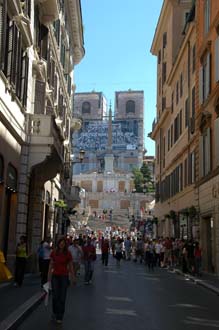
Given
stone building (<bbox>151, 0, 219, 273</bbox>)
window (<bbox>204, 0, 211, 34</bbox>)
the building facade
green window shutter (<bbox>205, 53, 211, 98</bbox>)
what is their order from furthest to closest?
the building facade < window (<bbox>204, 0, 211, 34</bbox>) < green window shutter (<bbox>205, 53, 211, 98</bbox>) < stone building (<bbox>151, 0, 219, 273</bbox>)

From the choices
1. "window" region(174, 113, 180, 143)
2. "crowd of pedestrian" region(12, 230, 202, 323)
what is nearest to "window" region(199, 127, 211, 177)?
"crowd of pedestrian" region(12, 230, 202, 323)

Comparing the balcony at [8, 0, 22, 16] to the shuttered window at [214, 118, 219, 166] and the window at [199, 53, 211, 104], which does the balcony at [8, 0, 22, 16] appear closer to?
the shuttered window at [214, 118, 219, 166]

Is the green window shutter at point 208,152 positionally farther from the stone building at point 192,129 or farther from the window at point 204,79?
the window at point 204,79

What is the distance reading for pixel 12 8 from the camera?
17.9 m

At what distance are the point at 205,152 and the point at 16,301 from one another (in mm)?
16356

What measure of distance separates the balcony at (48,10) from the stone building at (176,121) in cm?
965

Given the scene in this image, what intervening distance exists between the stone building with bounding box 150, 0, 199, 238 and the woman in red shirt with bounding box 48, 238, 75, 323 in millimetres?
18798

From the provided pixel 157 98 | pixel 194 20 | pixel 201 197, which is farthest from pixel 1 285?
pixel 157 98

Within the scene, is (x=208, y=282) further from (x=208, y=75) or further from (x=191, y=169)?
(x=191, y=169)

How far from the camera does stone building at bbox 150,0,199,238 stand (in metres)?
33.2

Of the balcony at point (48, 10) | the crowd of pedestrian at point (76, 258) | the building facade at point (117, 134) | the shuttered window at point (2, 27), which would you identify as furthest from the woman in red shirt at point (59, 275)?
the building facade at point (117, 134)

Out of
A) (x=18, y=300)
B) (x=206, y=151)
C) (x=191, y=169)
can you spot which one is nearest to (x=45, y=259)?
(x=18, y=300)

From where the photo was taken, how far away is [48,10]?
25.2 meters

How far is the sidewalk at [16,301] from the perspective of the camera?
10.1 m
